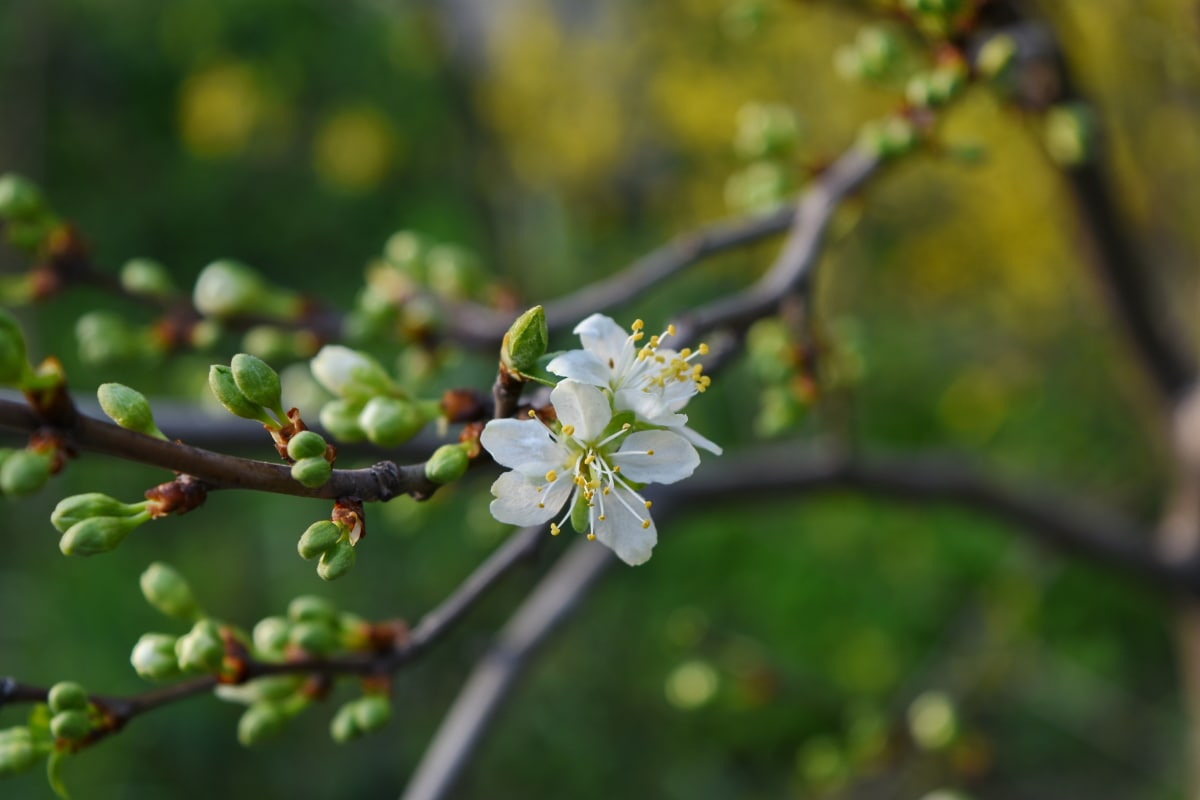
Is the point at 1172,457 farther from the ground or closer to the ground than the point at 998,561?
farther from the ground

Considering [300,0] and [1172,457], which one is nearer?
[1172,457]

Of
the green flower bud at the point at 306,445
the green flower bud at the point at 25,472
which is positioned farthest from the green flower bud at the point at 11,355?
the green flower bud at the point at 306,445

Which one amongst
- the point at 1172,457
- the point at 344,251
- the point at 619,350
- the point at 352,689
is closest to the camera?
the point at 619,350

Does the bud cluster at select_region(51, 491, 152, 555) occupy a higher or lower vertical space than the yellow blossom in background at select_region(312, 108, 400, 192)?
higher

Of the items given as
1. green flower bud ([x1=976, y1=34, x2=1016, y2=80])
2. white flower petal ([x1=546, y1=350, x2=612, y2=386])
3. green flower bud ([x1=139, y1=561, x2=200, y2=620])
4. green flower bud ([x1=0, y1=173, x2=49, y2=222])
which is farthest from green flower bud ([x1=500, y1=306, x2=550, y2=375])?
green flower bud ([x1=0, y1=173, x2=49, y2=222])

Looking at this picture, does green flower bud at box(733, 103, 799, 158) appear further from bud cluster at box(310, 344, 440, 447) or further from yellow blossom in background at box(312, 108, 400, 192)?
yellow blossom in background at box(312, 108, 400, 192)

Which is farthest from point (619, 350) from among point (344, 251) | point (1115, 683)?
point (344, 251)

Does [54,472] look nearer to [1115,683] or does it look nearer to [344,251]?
[1115,683]
